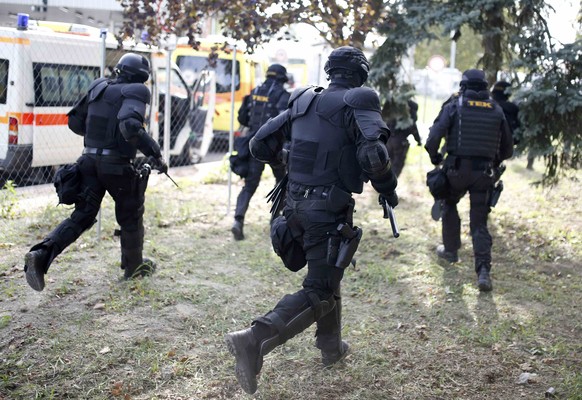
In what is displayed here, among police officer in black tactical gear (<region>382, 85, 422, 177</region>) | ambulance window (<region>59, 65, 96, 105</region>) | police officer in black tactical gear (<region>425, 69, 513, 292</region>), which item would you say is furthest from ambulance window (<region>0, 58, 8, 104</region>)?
police officer in black tactical gear (<region>425, 69, 513, 292</region>)

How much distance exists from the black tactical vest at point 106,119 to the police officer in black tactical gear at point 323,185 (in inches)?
65.5

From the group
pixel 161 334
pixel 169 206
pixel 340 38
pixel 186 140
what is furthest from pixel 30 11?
pixel 161 334

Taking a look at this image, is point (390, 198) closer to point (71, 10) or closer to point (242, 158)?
point (242, 158)

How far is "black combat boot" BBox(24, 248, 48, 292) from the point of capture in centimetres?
499

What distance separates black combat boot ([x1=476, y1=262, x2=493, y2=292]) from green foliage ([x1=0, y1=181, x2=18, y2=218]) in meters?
5.16

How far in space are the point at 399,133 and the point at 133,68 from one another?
5622mm

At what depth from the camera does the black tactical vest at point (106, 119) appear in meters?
5.38

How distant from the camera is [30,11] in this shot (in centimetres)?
1678

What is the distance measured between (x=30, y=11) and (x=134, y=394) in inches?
591

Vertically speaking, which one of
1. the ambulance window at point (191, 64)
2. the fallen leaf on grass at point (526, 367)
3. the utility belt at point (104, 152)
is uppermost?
the ambulance window at point (191, 64)

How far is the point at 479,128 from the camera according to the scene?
6.20 m

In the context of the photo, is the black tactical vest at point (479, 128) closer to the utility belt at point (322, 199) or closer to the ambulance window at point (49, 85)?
the utility belt at point (322, 199)

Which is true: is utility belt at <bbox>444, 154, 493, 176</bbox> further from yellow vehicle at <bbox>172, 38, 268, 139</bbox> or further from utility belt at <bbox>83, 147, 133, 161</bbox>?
yellow vehicle at <bbox>172, 38, 268, 139</bbox>

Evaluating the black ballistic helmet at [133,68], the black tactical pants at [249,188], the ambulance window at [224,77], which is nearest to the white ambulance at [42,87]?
the black tactical pants at [249,188]
